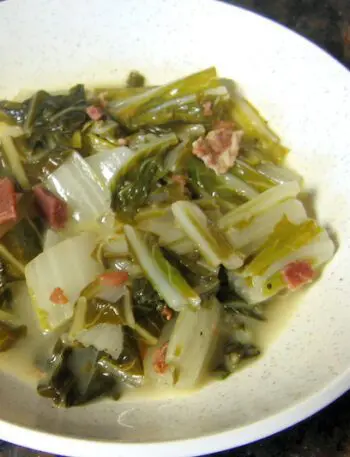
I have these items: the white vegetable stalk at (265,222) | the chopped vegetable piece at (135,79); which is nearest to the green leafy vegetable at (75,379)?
the white vegetable stalk at (265,222)

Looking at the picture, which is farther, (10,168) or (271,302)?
(10,168)

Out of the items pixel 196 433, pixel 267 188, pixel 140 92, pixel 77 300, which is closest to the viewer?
pixel 196 433

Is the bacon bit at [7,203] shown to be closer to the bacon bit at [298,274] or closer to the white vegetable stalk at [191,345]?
the white vegetable stalk at [191,345]

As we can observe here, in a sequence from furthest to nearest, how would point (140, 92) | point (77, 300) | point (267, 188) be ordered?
point (140, 92)
point (267, 188)
point (77, 300)

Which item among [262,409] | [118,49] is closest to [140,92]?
[118,49]

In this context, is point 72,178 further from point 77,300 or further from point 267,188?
point 267,188

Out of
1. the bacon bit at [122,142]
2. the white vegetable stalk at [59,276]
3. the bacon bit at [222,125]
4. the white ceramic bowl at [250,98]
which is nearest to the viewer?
the white ceramic bowl at [250,98]
